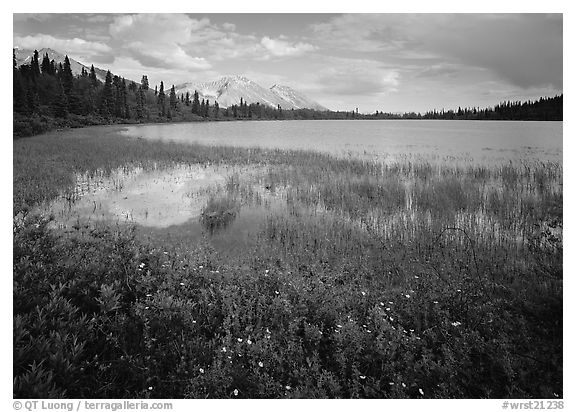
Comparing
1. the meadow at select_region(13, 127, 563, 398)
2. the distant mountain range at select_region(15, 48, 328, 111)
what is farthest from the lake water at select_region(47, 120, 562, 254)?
the distant mountain range at select_region(15, 48, 328, 111)

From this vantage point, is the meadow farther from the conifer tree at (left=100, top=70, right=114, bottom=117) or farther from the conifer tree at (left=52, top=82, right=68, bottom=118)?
the conifer tree at (left=100, top=70, right=114, bottom=117)

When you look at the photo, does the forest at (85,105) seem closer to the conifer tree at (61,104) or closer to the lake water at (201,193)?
the conifer tree at (61,104)

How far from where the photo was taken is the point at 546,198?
6.71 metres

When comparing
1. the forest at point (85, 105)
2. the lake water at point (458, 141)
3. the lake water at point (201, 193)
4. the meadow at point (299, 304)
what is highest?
the forest at point (85, 105)

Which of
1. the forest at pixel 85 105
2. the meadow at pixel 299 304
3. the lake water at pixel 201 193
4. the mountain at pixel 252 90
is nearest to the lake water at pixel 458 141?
the lake water at pixel 201 193

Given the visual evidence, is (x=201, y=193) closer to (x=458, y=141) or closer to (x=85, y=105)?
(x=85, y=105)

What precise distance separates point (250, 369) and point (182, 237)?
141 inches

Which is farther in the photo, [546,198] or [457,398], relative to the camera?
[546,198]

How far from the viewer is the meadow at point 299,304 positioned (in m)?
3.28
